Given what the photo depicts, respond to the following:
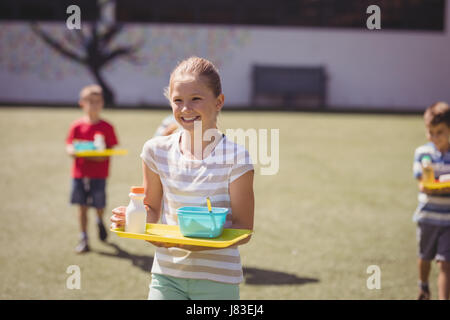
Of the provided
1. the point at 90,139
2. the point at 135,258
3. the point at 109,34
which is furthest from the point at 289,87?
the point at 135,258

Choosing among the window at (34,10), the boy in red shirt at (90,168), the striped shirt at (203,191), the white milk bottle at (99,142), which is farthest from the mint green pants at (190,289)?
the window at (34,10)

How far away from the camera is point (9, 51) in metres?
26.8

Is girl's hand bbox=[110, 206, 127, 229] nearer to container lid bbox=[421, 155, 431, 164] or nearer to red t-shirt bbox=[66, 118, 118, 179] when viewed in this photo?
container lid bbox=[421, 155, 431, 164]

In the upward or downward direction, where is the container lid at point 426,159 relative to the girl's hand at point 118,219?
upward

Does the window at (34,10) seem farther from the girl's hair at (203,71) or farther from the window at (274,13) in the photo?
the girl's hair at (203,71)

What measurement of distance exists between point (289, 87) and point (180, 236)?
2400 centimetres

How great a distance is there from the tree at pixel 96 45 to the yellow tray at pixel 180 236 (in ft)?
79.6

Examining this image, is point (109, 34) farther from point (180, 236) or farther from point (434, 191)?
point (180, 236)

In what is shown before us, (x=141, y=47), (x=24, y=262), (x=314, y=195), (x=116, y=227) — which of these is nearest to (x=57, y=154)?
(x=314, y=195)

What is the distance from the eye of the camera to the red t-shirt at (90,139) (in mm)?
5699

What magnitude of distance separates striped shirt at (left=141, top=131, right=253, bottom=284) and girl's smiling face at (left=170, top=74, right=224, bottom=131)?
14 centimetres

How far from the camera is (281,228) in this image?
6.36 m

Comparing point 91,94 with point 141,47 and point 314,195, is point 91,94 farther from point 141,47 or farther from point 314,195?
point 141,47
